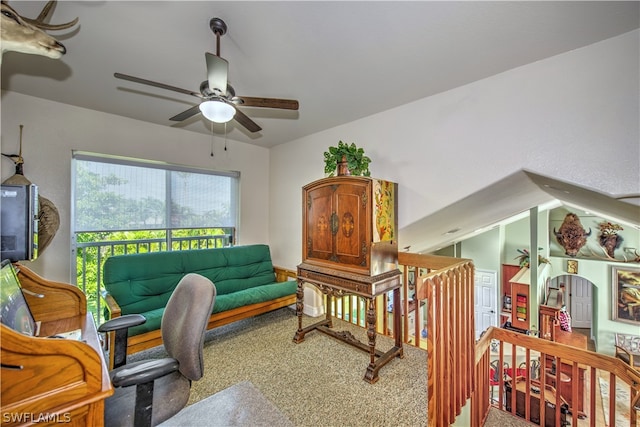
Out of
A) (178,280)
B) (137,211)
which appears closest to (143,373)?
(178,280)

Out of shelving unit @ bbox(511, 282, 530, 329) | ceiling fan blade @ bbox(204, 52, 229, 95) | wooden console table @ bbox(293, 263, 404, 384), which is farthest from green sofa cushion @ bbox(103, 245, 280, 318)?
shelving unit @ bbox(511, 282, 530, 329)

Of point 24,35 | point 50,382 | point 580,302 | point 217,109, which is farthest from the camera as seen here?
point 580,302

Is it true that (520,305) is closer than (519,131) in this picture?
No

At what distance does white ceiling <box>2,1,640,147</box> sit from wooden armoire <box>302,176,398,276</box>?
892mm

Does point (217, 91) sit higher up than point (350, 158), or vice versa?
point (217, 91)

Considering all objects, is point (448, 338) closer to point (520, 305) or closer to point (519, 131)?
point (519, 131)

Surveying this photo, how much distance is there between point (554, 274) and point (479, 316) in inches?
79.6

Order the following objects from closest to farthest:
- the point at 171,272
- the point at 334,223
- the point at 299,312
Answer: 1. the point at 334,223
2. the point at 299,312
3. the point at 171,272

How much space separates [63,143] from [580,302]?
34.3 feet

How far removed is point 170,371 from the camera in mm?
1137

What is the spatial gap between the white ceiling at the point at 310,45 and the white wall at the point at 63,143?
18 centimetres

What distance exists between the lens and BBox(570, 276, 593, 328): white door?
6172 mm

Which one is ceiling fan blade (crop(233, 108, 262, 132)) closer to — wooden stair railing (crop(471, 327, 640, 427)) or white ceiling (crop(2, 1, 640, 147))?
white ceiling (crop(2, 1, 640, 147))

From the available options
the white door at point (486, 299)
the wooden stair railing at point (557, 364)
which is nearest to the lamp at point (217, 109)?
the wooden stair railing at point (557, 364)
